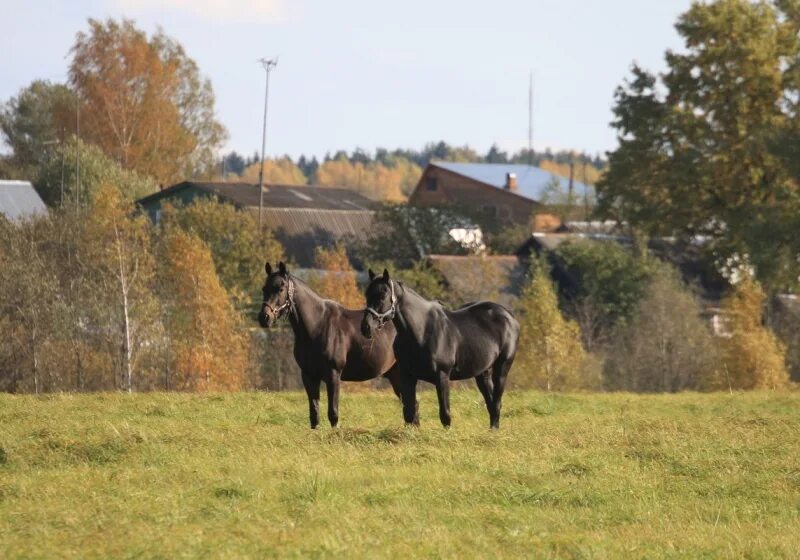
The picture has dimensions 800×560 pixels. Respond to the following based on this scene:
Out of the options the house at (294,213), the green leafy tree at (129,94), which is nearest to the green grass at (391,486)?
the house at (294,213)

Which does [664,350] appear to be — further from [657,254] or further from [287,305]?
[287,305]

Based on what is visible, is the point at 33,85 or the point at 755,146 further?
the point at 33,85

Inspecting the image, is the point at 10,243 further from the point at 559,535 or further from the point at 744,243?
the point at 559,535

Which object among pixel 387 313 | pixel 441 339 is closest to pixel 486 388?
pixel 441 339

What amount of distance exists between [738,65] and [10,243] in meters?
30.4

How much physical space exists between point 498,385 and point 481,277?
4891 centimetres

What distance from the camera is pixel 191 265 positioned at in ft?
179

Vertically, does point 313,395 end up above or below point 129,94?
below

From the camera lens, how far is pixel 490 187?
396 feet

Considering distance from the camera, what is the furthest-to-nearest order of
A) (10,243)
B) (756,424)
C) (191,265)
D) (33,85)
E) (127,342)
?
1. (33,85)
2. (191,265)
3. (10,243)
4. (127,342)
5. (756,424)

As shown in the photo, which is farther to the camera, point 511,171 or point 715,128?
point 511,171

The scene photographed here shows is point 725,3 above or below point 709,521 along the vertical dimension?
above

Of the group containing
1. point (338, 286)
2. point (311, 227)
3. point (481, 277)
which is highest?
point (311, 227)

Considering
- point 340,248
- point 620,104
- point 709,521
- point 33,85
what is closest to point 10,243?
point 340,248
